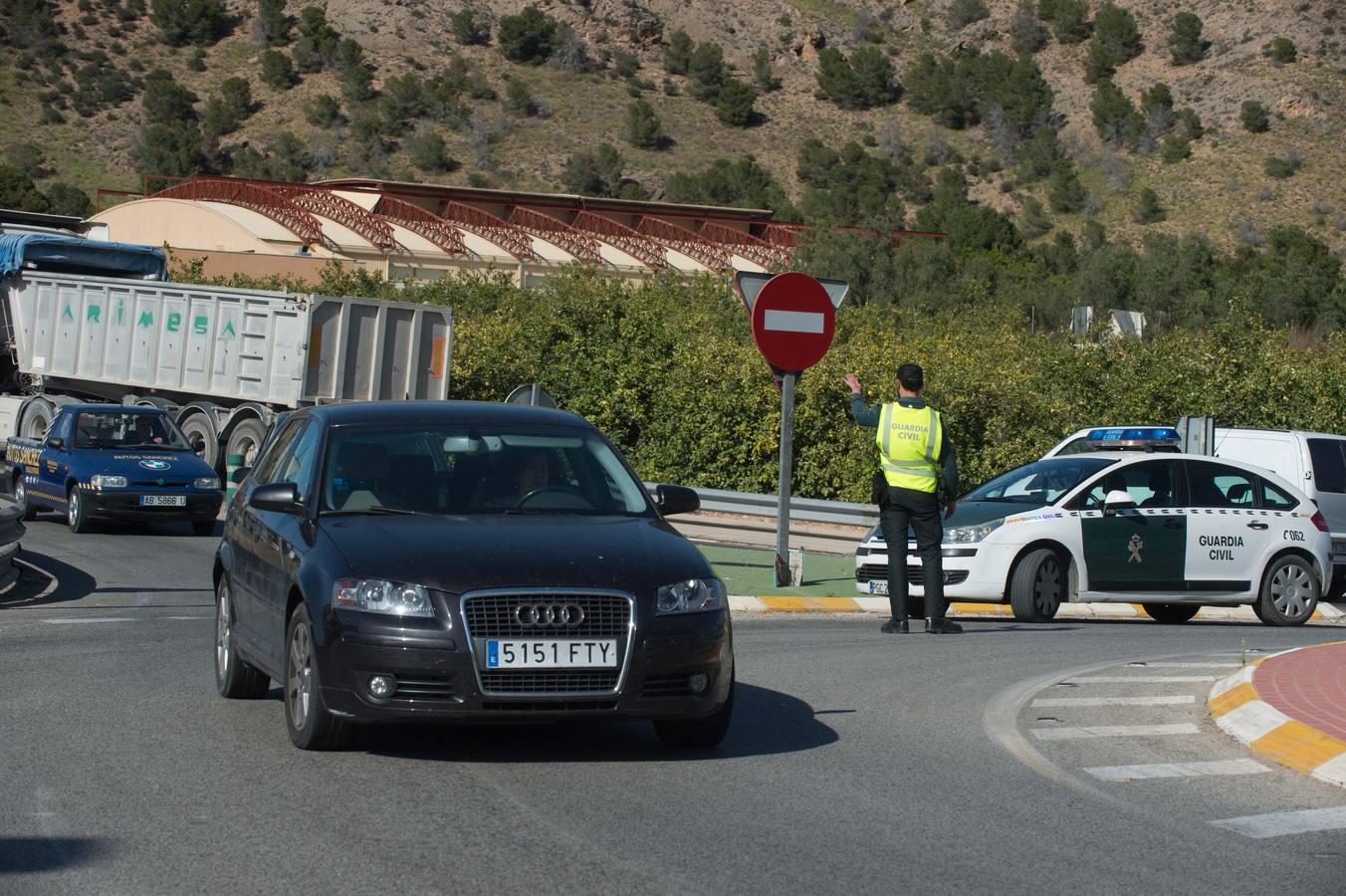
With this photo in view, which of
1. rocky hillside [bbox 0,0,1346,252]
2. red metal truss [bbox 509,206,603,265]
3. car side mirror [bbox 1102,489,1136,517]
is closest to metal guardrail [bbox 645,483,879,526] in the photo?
car side mirror [bbox 1102,489,1136,517]

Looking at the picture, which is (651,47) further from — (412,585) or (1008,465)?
(412,585)

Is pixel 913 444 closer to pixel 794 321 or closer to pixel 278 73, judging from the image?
pixel 794 321

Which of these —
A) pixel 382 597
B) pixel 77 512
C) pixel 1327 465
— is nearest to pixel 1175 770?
pixel 382 597

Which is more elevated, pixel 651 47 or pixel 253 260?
pixel 651 47

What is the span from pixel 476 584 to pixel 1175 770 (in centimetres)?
345

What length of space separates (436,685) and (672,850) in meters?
1.52

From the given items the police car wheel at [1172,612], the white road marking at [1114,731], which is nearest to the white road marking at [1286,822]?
the white road marking at [1114,731]

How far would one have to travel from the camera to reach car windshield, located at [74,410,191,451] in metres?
22.8

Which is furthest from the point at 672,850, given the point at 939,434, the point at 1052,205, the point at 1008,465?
the point at 1052,205

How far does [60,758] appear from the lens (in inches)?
299

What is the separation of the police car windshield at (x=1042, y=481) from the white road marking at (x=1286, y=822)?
8.54 meters

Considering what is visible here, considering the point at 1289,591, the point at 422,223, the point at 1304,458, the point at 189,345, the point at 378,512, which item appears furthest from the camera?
the point at 422,223

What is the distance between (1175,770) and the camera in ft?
26.8

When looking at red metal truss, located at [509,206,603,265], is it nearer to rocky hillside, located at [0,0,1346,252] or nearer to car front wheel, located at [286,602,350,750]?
rocky hillside, located at [0,0,1346,252]
